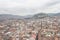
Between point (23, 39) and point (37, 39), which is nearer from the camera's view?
point (23, 39)

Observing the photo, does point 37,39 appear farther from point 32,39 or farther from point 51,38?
point 51,38

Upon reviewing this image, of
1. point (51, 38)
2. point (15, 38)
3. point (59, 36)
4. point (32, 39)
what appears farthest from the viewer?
point (15, 38)

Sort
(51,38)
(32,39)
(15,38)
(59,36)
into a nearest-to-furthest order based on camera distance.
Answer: (59,36) < (51,38) < (32,39) < (15,38)

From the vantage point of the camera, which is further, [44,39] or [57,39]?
[44,39]

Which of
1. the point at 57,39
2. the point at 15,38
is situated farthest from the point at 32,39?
the point at 57,39

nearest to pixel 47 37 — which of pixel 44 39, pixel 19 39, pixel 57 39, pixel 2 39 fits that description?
pixel 44 39

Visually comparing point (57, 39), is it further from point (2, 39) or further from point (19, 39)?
point (2, 39)

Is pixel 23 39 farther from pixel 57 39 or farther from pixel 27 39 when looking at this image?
pixel 57 39

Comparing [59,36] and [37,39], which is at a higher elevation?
[59,36]
